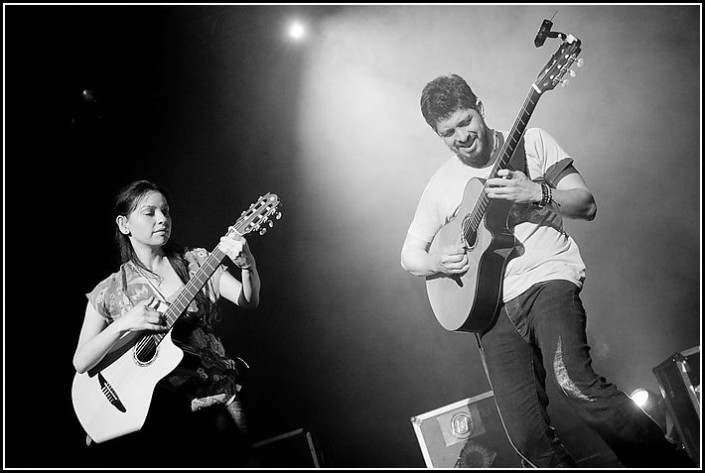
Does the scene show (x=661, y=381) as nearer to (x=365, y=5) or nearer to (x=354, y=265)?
(x=354, y=265)

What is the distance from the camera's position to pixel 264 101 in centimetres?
350

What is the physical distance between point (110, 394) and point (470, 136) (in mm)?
2024

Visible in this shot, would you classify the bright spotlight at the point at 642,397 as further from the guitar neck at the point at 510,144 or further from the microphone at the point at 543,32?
the microphone at the point at 543,32

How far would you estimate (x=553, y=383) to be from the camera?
6.91 feet

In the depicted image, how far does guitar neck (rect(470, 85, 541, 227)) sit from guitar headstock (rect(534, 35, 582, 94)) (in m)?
0.04

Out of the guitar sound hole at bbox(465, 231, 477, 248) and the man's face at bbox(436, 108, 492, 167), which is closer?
the guitar sound hole at bbox(465, 231, 477, 248)

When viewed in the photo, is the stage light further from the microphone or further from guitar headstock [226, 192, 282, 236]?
guitar headstock [226, 192, 282, 236]

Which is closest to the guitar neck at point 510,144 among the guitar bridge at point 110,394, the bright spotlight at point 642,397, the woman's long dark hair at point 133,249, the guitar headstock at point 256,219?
the guitar headstock at point 256,219

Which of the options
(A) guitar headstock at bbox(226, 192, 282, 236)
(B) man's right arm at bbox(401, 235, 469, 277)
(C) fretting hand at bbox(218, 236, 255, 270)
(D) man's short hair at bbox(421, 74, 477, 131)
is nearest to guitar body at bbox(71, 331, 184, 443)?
(C) fretting hand at bbox(218, 236, 255, 270)

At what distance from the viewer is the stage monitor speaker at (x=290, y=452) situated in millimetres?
2891

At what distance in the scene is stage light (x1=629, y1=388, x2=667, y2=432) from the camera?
10.2 feet

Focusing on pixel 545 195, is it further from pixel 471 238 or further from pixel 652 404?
pixel 652 404

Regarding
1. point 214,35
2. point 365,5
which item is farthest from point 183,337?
point 365,5

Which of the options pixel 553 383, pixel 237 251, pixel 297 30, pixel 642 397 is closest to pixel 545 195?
pixel 553 383
